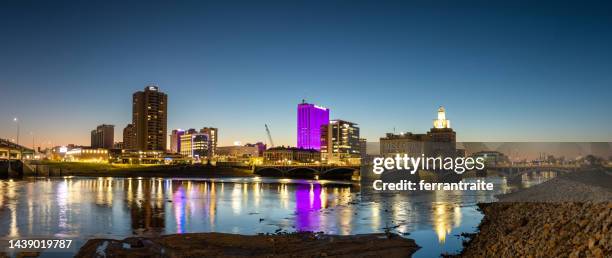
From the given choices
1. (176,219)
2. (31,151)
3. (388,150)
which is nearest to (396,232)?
(176,219)

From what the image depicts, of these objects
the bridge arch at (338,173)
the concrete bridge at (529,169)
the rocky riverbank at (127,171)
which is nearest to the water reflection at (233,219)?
the concrete bridge at (529,169)

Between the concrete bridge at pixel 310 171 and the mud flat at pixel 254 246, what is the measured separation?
4395 inches

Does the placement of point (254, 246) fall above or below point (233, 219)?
above

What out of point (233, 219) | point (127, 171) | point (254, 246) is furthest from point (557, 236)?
point (127, 171)

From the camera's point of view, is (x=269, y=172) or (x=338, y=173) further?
(x=269, y=172)

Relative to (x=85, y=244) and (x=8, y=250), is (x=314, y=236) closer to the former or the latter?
(x=85, y=244)

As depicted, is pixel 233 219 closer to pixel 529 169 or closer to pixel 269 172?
pixel 529 169

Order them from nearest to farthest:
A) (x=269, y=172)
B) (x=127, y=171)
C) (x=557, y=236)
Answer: (x=557, y=236) < (x=127, y=171) < (x=269, y=172)

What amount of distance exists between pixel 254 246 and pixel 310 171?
150 m

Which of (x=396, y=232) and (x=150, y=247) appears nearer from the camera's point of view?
(x=150, y=247)

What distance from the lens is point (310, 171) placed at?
576 feet

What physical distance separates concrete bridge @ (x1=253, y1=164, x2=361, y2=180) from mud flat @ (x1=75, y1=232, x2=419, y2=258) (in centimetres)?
11163

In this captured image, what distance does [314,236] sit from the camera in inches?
1142

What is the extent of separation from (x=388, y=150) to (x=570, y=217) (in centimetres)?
17064
